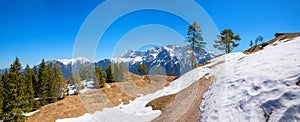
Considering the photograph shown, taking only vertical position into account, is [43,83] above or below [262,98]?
below

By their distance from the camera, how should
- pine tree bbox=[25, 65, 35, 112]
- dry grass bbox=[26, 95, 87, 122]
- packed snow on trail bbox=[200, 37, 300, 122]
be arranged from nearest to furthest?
packed snow on trail bbox=[200, 37, 300, 122] → dry grass bbox=[26, 95, 87, 122] → pine tree bbox=[25, 65, 35, 112]

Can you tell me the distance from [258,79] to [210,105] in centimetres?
357

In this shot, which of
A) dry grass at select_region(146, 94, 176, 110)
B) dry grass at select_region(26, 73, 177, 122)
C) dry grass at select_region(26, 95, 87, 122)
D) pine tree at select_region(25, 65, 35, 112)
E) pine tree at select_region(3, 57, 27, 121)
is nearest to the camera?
dry grass at select_region(146, 94, 176, 110)

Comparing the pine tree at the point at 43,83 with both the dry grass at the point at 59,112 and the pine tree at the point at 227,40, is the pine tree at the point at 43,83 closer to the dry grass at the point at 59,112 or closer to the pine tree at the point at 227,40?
the dry grass at the point at 59,112

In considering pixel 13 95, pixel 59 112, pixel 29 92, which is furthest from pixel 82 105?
pixel 29 92

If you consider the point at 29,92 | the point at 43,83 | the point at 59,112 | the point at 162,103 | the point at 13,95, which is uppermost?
the point at 43,83

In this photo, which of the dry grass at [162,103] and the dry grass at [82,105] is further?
the dry grass at [82,105]

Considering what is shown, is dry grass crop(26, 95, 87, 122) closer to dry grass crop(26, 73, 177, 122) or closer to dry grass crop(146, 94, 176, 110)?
dry grass crop(26, 73, 177, 122)

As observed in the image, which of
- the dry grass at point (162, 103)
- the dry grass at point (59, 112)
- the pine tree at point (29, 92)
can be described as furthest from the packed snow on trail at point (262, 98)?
the pine tree at point (29, 92)

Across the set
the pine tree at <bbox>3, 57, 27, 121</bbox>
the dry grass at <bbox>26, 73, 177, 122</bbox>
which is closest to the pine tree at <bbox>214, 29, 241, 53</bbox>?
the dry grass at <bbox>26, 73, 177, 122</bbox>

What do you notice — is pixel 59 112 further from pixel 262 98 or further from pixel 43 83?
pixel 262 98

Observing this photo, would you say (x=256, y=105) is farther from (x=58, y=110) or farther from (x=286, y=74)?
(x=58, y=110)

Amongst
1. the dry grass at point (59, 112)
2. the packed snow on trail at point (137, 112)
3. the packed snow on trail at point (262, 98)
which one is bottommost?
the dry grass at point (59, 112)

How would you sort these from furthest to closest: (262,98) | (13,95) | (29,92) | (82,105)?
(29,92), (82,105), (13,95), (262,98)
